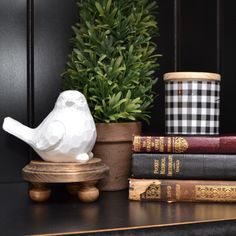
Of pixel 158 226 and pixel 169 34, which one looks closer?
pixel 158 226

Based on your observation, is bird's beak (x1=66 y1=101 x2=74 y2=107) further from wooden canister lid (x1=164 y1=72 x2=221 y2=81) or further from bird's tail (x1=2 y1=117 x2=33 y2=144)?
wooden canister lid (x1=164 y1=72 x2=221 y2=81)

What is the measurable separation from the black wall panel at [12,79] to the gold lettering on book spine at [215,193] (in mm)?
394

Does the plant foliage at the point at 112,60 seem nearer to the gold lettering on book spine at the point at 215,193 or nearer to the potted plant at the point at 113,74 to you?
the potted plant at the point at 113,74

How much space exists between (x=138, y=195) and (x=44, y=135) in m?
0.19

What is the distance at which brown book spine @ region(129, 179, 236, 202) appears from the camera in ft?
2.21

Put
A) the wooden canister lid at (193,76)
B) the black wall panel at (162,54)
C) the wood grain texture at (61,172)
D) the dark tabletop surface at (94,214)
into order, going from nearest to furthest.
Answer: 1. the dark tabletop surface at (94,214)
2. the wood grain texture at (61,172)
3. the wooden canister lid at (193,76)
4. the black wall panel at (162,54)

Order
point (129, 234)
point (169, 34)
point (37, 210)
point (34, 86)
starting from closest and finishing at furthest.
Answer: point (129, 234)
point (37, 210)
point (34, 86)
point (169, 34)

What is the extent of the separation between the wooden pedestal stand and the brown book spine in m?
0.07

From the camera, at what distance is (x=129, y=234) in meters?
0.52

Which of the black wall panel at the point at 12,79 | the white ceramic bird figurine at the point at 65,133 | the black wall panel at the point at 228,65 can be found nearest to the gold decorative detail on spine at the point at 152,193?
the white ceramic bird figurine at the point at 65,133

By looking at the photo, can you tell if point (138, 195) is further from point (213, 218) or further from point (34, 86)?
point (34, 86)

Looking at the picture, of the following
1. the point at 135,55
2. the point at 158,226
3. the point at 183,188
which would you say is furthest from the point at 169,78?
the point at 158,226

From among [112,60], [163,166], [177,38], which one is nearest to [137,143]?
[163,166]

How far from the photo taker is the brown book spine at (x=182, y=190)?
0.67 metres
